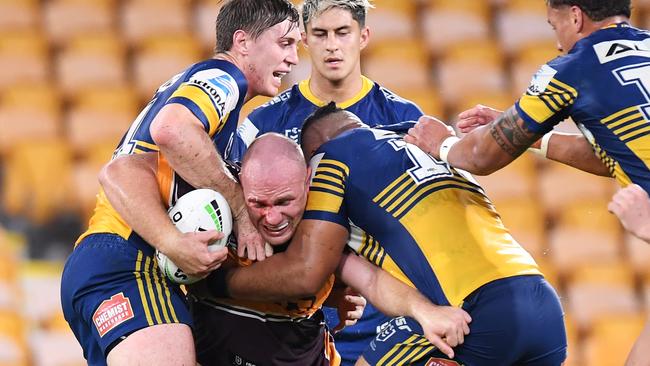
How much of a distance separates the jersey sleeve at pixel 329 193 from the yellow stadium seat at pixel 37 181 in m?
4.26

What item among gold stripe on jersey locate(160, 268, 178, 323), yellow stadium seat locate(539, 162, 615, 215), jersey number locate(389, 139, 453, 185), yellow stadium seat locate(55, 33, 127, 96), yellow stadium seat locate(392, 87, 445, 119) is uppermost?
jersey number locate(389, 139, 453, 185)

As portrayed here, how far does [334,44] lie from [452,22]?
12.1 feet

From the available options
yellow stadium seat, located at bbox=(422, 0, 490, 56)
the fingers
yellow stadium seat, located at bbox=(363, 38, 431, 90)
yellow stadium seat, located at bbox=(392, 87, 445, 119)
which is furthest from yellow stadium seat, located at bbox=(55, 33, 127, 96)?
the fingers

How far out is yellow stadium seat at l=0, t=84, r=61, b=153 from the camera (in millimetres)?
8664

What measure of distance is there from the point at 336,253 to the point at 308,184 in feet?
0.96

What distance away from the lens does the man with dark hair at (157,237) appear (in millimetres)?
4344

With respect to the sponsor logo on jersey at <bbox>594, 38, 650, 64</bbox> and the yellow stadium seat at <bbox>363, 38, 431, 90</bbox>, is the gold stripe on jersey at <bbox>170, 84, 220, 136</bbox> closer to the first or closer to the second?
the sponsor logo on jersey at <bbox>594, 38, 650, 64</bbox>

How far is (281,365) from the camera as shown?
4.85 meters

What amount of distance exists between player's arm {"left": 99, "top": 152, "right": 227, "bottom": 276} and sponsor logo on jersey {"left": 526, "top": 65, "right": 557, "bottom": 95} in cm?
136

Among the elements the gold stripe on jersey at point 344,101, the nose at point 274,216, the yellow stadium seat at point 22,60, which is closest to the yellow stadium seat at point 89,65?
the yellow stadium seat at point 22,60

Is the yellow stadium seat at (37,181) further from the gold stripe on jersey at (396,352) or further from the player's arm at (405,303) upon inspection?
the gold stripe on jersey at (396,352)

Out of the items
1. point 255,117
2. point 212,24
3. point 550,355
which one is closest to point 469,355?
point 550,355

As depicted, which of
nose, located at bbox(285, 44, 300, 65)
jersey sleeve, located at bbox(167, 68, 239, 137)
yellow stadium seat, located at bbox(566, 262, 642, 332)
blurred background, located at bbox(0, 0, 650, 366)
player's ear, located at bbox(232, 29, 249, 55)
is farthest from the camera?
yellow stadium seat, located at bbox(566, 262, 642, 332)

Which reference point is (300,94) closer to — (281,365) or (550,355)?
(281,365)
